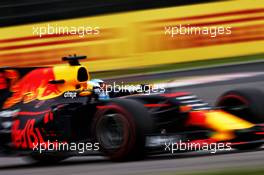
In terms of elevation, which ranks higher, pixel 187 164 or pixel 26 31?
pixel 26 31

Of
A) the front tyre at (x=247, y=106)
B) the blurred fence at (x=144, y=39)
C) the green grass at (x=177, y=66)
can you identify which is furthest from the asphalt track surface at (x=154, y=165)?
the blurred fence at (x=144, y=39)

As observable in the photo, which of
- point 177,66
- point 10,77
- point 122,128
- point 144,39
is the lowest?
point 122,128

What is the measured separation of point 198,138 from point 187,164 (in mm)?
724

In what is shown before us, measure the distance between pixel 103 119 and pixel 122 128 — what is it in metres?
0.28

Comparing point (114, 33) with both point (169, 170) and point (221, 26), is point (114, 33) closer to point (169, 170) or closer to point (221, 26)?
point (221, 26)

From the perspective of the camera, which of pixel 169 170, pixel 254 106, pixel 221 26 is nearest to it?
pixel 169 170

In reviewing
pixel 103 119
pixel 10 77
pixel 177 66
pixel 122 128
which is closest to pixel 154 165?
pixel 122 128

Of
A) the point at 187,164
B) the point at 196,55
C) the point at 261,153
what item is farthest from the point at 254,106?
the point at 196,55

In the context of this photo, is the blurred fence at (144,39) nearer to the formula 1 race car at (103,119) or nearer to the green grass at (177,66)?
the green grass at (177,66)

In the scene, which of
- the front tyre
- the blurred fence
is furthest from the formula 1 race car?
the blurred fence

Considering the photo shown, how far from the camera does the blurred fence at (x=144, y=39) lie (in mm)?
16031

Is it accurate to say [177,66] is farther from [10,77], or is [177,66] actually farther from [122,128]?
[122,128]

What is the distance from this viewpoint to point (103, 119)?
8.43 metres

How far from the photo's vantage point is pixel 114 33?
17.0 m
